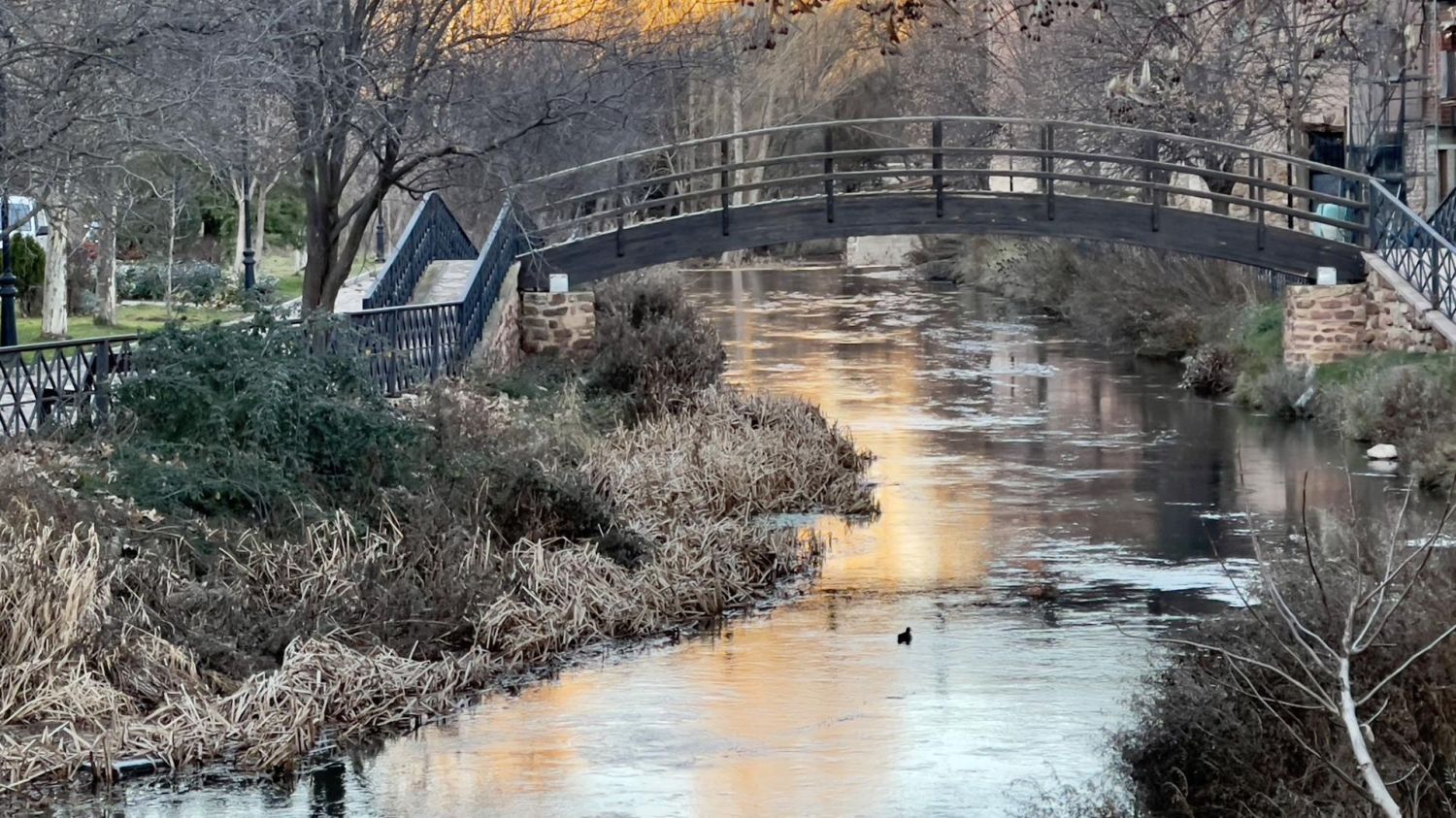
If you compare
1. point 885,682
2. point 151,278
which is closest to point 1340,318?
point 885,682

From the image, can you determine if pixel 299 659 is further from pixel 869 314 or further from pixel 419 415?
pixel 869 314

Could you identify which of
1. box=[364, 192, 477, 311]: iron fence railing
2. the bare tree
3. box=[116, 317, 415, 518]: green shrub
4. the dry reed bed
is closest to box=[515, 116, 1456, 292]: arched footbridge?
box=[364, 192, 477, 311]: iron fence railing

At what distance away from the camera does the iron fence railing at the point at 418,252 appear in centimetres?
2317

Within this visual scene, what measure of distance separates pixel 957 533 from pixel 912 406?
383 inches

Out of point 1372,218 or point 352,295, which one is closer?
point 1372,218

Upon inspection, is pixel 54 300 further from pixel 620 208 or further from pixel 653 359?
pixel 653 359

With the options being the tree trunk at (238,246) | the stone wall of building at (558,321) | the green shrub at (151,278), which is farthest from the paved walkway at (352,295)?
the green shrub at (151,278)

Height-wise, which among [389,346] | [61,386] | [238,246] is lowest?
[61,386]

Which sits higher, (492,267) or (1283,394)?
(492,267)

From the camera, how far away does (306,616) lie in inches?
520

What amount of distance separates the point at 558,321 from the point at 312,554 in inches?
493

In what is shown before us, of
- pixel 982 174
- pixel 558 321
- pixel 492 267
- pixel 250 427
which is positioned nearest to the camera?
pixel 250 427

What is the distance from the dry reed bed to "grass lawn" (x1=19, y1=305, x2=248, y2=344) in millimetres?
16605

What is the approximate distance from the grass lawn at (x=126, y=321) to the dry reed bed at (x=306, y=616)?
16605 millimetres
